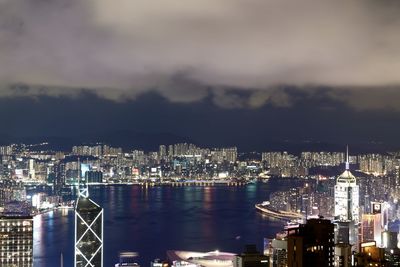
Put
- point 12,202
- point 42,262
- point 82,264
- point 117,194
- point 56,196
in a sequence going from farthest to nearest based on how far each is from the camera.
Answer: point 117,194 < point 56,196 < point 12,202 < point 42,262 < point 82,264

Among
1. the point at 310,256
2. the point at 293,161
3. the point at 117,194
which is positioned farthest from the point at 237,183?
the point at 310,256

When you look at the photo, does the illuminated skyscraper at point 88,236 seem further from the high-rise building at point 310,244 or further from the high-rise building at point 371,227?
the high-rise building at point 371,227

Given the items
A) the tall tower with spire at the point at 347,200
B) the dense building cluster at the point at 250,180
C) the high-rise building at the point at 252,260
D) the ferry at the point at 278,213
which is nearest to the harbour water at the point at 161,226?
the ferry at the point at 278,213

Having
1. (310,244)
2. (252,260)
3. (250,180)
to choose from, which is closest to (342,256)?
(252,260)

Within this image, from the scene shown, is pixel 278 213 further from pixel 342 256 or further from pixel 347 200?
pixel 342 256

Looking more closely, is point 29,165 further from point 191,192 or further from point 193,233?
point 193,233

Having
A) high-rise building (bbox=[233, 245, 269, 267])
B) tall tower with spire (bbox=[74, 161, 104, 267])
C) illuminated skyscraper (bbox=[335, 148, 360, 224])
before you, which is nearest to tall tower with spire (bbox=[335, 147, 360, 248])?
illuminated skyscraper (bbox=[335, 148, 360, 224])
